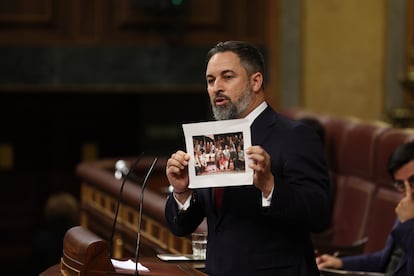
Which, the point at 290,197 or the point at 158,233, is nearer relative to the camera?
the point at 290,197

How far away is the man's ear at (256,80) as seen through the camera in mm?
3271

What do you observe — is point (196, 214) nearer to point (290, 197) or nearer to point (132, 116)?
point (290, 197)

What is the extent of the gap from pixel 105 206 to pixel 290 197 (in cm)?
367

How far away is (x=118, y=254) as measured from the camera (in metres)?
6.05

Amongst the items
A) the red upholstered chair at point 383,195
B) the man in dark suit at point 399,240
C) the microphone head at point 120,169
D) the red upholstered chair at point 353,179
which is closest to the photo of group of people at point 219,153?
the man in dark suit at point 399,240

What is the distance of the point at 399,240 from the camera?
403cm

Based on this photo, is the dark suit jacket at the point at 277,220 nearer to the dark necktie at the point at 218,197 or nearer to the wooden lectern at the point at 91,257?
the dark necktie at the point at 218,197

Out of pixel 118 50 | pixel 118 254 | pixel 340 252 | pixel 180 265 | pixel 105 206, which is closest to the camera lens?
pixel 180 265

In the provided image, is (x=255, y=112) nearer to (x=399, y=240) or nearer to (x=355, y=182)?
(x=399, y=240)

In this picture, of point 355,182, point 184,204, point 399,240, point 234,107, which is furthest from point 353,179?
point 234,107

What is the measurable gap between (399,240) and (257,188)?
0.99 m

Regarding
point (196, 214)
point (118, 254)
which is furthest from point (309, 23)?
point (196, 214)

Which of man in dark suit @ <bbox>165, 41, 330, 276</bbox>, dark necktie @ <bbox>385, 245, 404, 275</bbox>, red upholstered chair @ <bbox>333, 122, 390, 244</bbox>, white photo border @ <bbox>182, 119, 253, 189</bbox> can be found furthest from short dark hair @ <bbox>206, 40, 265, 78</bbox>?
red upholstered chair @ <bbox>333, 122, 390, 244</bbox>

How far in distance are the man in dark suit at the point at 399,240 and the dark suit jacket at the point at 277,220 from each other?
79cm
